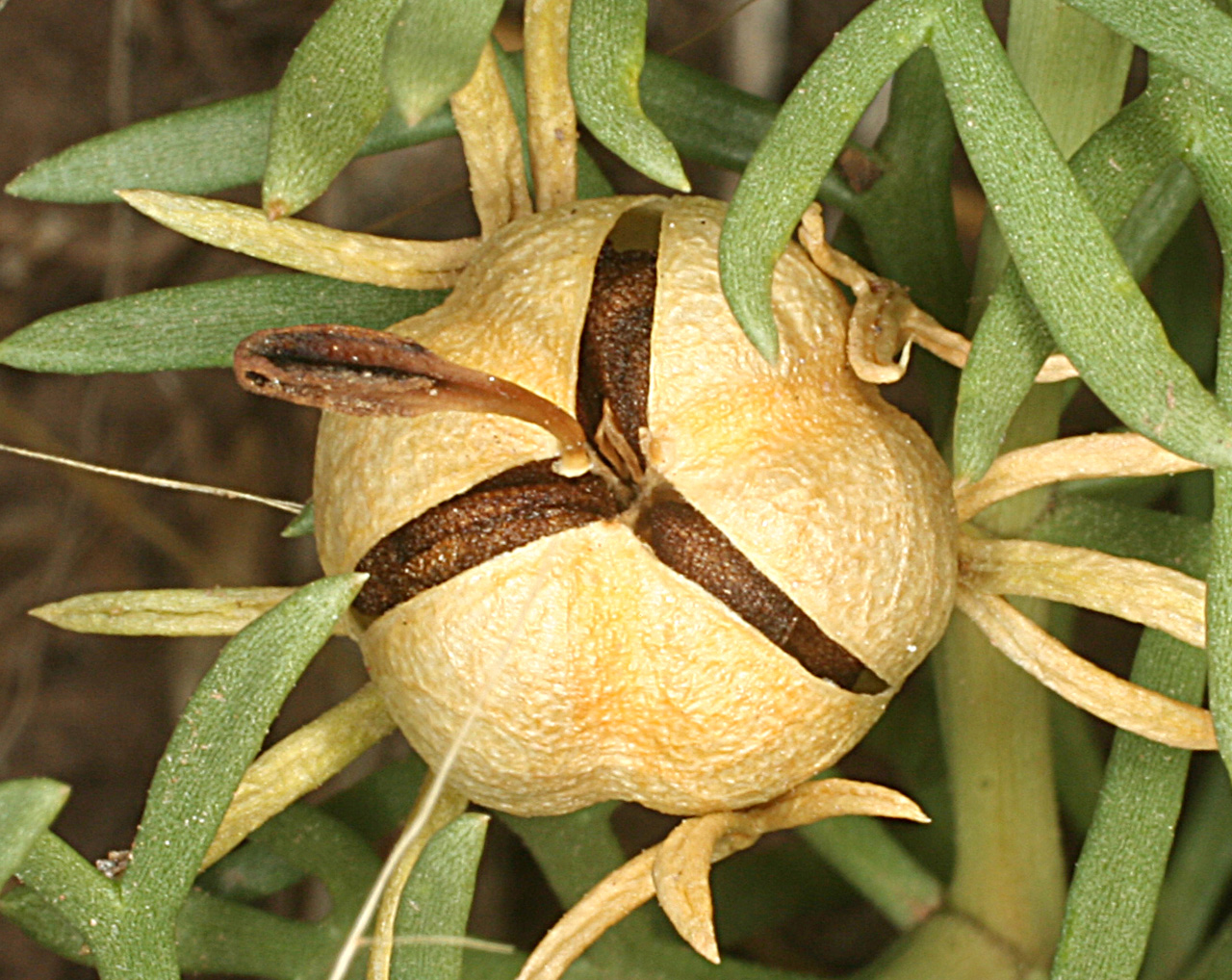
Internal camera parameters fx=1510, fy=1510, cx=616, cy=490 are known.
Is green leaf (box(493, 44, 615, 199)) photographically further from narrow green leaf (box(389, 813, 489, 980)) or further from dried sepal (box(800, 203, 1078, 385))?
narrow green leaf (box(389, 813, 489, 980))

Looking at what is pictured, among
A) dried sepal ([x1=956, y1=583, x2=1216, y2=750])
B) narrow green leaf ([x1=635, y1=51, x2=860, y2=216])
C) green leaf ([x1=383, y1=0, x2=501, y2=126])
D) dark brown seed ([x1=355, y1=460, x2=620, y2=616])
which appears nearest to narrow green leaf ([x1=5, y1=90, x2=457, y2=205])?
narrow green leaf ([x1=635, y1=51, x2=860, y2=216])

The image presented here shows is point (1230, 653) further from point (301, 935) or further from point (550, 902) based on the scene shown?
point (550, 902)

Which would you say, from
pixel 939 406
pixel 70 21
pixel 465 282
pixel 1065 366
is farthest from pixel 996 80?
pixel 70 21

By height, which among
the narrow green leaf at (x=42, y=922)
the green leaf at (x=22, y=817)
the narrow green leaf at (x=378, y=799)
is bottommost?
the narrow green leaf at (x=378, y=799)

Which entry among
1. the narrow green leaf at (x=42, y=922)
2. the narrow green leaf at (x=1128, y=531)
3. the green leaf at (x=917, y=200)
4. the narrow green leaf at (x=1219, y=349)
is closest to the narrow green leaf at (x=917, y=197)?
the green leaf at (x=917, y=200)

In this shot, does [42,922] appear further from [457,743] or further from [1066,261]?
[1066,261]

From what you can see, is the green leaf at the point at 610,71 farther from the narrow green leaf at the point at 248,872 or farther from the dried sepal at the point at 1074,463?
the narrow green leaf at the point at 248,872
